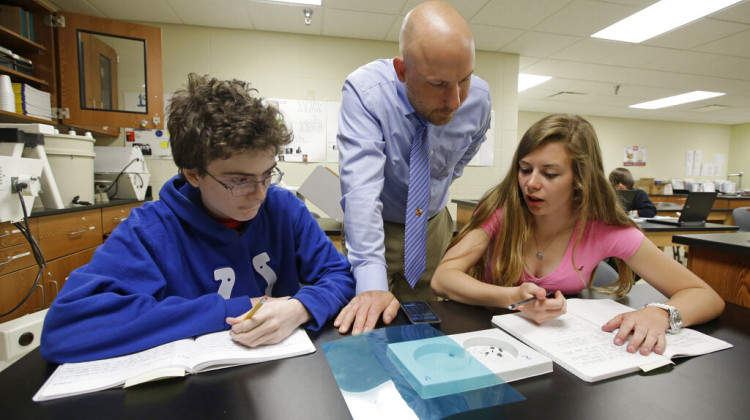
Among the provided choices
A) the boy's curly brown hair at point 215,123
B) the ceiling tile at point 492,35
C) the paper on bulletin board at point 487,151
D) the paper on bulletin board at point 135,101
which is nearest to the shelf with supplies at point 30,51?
the paper on bulletin board at point 135,101

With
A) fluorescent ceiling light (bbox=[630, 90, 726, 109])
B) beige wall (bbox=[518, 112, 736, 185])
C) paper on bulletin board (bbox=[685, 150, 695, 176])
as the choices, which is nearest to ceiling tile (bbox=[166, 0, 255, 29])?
beige wall (bbox=[518, 112, 736, 185])

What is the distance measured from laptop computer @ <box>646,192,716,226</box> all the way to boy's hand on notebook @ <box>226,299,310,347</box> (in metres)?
3.36

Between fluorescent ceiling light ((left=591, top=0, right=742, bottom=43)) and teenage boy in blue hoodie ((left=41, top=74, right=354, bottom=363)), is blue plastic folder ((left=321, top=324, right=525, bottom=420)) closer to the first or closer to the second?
teenage boy in blue hoodie ((left=41, top=74, right=354, bottom=363))

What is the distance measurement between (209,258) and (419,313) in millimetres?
531

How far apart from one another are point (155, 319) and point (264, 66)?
11.0ft

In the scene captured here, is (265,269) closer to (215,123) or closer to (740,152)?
(215,123)

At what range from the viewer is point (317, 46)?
3.60 metres

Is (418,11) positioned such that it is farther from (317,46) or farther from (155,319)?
(317,46)

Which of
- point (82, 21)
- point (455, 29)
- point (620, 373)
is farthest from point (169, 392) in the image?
point (82, 21)

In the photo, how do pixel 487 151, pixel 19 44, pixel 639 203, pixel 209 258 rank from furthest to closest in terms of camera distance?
pixel 487 151 < pixel 639 203 < pixel 19 44 < pixel 209 258

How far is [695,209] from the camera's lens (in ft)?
9.77

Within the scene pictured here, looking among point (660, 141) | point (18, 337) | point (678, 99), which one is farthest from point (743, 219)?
point (660, 141)

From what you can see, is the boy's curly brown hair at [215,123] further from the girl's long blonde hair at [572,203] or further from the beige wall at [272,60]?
the beige wall at [272,60]

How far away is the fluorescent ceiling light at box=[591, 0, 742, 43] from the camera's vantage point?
2881 mm
